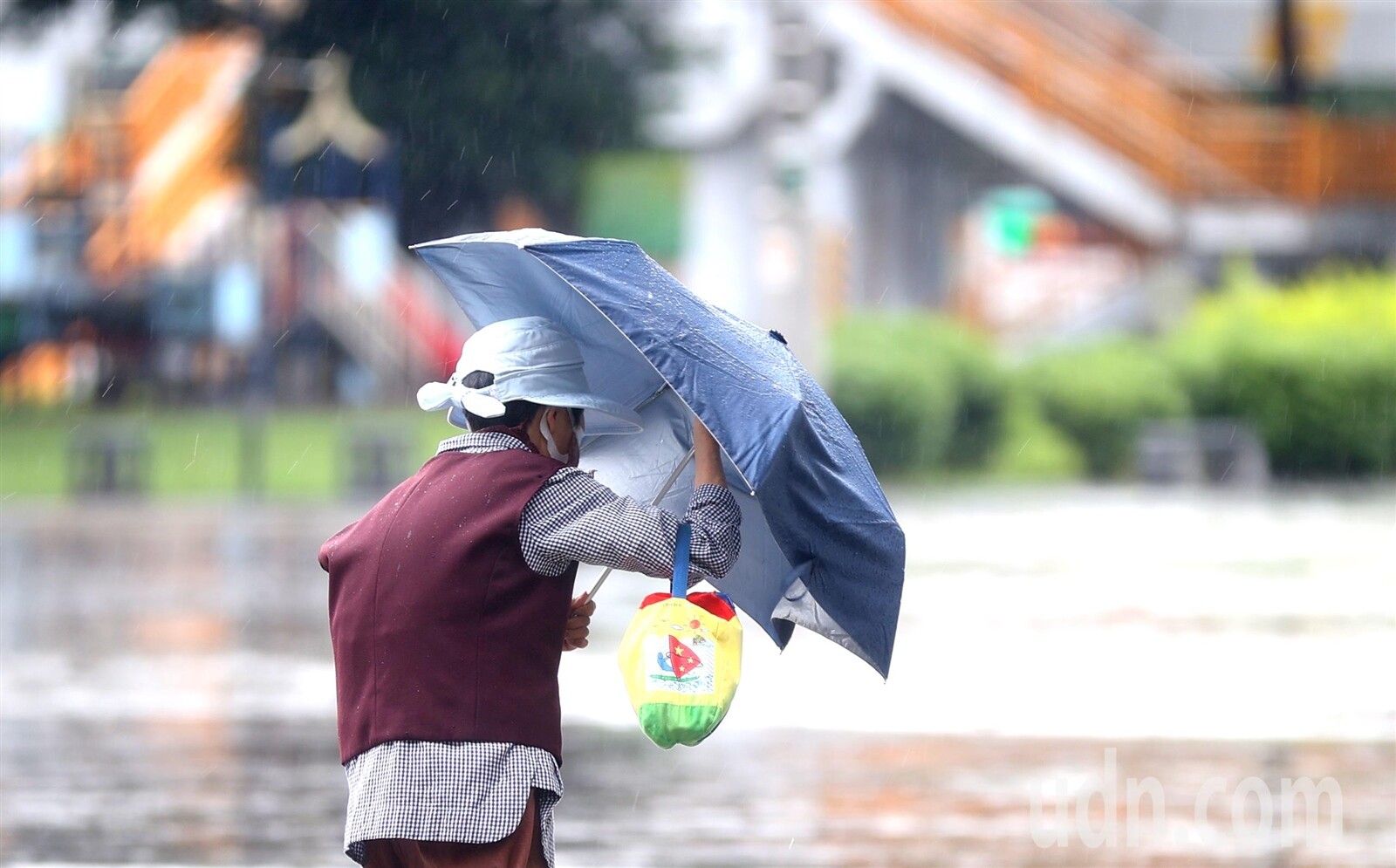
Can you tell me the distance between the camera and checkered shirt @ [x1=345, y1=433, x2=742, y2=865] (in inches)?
146

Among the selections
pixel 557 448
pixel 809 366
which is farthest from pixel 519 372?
pixel 809 366

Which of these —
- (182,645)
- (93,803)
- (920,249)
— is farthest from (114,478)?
(920,249)

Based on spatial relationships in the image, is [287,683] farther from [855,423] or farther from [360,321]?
[360,321]

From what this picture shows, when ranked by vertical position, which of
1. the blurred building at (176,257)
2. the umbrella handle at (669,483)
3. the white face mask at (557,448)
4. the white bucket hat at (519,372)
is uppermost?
the blurred building at (176,257)

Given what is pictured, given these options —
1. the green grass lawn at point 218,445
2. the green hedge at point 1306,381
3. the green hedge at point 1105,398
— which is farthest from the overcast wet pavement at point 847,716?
the green hedge at point 1105,398

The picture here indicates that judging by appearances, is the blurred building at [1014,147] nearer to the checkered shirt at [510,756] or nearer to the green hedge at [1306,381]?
the green hedge at [1306,381]

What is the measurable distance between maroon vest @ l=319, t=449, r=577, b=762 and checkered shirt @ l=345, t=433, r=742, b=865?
0.03m

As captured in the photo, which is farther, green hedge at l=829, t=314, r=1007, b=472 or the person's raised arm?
green hedge at l=829, t=314, r=1007, b=472

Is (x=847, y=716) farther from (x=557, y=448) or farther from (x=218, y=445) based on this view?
(x=218, y=445)

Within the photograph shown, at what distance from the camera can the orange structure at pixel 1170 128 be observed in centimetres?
2978

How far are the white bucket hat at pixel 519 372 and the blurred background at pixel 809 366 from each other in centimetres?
345

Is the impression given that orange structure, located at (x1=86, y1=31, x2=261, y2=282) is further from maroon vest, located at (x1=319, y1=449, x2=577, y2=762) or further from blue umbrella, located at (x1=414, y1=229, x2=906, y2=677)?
maroon vest, located at (x1=319, y1=449, x2=577, y2=762)

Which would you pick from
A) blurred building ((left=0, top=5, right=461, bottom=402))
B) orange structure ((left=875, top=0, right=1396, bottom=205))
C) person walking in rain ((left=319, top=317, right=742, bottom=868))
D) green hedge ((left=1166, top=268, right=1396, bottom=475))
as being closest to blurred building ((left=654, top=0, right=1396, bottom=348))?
orange structure ((left=875, top=0, right=1396, bottom=205))

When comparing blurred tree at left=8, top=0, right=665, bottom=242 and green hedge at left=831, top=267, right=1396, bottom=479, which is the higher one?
blurred tree at left=8, top=0, right=665, bottom=242
